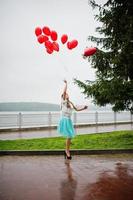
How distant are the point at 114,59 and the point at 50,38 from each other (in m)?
2.93

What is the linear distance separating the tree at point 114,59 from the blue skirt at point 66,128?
298cm

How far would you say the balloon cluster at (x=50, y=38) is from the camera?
35.9ft

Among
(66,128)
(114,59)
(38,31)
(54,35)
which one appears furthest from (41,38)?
(66,128)

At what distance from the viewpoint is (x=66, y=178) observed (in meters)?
6.58

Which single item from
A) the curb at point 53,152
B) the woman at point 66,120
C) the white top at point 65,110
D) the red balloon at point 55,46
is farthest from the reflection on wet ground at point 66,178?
the red balloon at point 55,46

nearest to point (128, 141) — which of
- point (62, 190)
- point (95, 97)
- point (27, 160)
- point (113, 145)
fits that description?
point (113, 145)

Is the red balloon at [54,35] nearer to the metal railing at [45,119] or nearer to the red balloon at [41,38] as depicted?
the red balloon at [41,38]

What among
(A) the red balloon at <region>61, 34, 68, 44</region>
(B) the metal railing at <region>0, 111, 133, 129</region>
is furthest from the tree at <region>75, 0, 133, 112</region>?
(B) the metal railing at <region>0, 111, 133, 129</region>

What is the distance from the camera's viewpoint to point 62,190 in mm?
5652

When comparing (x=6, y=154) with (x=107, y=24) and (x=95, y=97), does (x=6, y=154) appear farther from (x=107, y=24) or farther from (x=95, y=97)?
(x=107, y=24)

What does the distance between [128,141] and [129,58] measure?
3455 mm

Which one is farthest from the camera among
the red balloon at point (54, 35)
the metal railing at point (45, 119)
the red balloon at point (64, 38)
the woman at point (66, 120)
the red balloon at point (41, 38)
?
the metal railing at point (45, 119)

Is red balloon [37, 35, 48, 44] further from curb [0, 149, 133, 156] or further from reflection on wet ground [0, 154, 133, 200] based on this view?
reflection on wet ground [0, 154, 133, 200]

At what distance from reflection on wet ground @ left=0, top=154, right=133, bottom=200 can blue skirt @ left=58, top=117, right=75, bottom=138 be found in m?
0.76
